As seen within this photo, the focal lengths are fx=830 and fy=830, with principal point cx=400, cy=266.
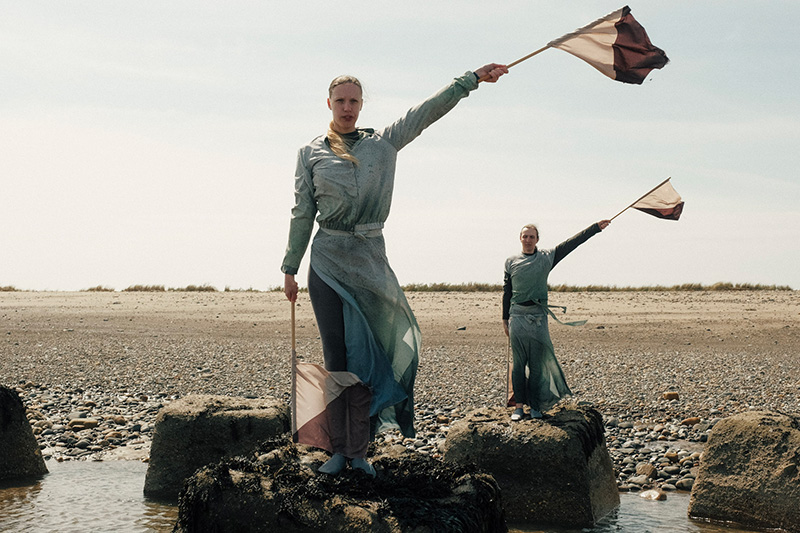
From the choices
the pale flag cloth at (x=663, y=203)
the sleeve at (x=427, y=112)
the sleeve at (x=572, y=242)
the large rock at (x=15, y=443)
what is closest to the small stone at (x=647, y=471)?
the sleeve at (x=572, y=242)

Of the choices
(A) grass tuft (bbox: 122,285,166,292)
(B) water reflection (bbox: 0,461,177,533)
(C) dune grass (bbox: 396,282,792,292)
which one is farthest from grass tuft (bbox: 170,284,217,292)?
(B) water reflection (bbox: 0,461,177,533)

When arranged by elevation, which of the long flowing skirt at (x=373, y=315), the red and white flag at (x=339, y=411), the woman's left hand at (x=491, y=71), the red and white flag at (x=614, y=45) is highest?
the red and white flag at (x=614, y=45)

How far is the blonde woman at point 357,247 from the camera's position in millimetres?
5113

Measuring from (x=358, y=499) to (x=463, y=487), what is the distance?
69cm

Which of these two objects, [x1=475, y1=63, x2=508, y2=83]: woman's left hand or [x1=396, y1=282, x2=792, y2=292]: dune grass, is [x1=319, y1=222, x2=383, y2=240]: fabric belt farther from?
A: [x1=396, y1=282, x2=792, y2=292]: dune grass

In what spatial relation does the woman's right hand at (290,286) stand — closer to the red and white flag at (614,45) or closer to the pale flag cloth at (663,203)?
the red and white flag at (614,45)

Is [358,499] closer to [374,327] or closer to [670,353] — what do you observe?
[374,327]

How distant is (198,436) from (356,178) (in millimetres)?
3712

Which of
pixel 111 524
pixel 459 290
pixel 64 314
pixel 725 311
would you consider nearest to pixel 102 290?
pixel 64 314

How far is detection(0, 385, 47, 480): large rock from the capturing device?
8383mm

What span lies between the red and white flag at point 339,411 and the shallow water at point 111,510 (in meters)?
2.29

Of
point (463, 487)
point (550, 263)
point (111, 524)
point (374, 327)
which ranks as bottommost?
point (111, 524)

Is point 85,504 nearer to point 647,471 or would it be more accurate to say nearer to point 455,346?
point 647,471

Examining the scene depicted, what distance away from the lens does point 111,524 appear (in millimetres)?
6863
